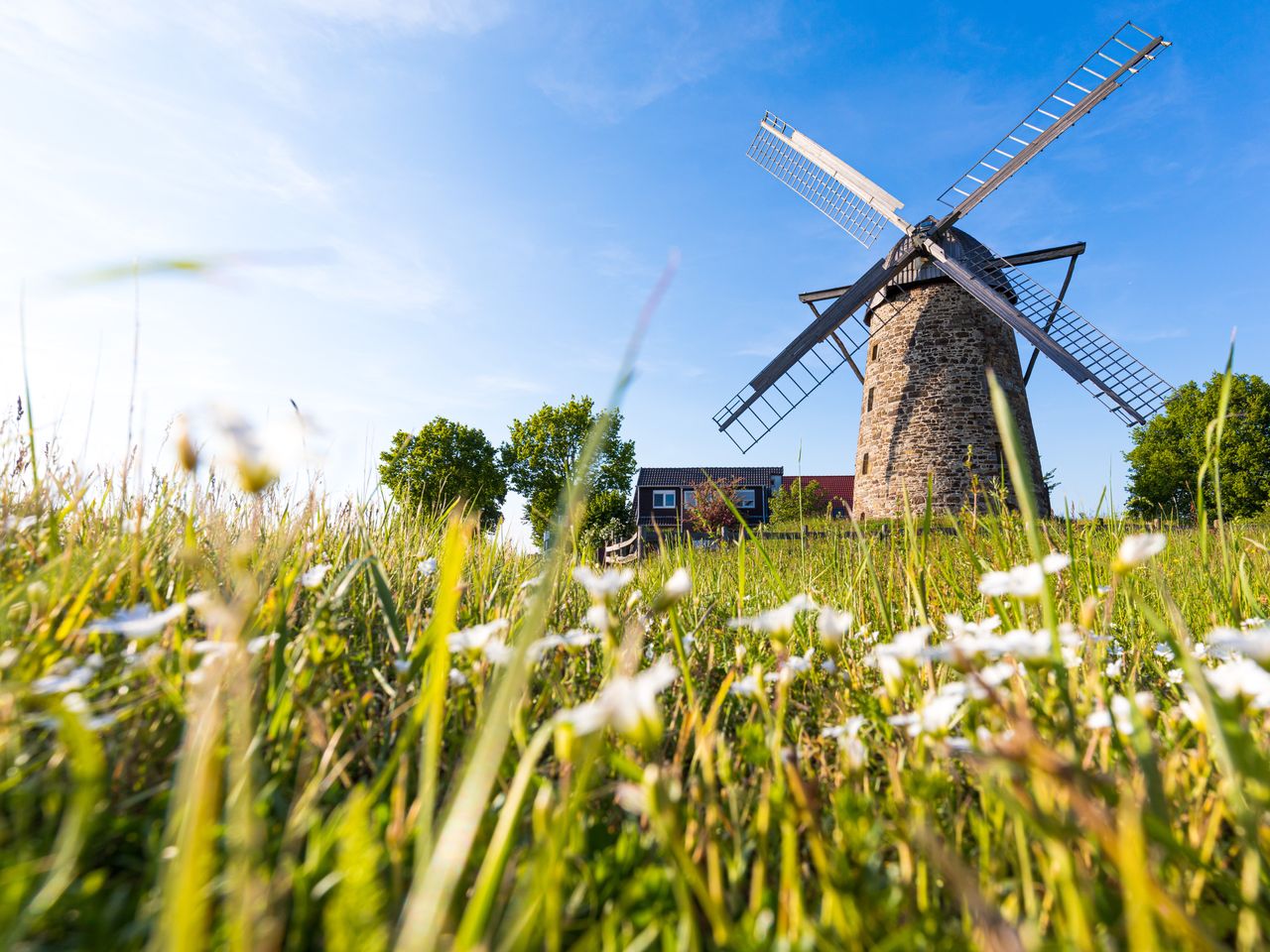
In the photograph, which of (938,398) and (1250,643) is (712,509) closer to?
(938,398)

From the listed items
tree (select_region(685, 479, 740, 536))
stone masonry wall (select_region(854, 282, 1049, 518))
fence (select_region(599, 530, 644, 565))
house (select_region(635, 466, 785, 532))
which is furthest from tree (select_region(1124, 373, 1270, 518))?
fence (select_region(599, 530, 644, 565))

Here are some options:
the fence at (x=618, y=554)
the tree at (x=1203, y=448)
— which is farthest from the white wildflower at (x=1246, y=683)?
the tree at (x=1203, y=448)

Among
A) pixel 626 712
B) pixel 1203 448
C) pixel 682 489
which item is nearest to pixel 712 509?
pixel 626 712

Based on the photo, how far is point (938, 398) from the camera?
49.9 ft

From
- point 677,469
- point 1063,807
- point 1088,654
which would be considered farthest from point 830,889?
point 677,469

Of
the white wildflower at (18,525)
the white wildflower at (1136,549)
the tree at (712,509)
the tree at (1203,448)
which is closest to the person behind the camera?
the white wildflower at (1136,549)

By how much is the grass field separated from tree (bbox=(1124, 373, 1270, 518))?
2853cm

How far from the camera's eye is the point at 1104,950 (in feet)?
2.21

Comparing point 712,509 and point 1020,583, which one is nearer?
point 1020,583

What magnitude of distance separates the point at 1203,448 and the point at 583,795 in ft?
101

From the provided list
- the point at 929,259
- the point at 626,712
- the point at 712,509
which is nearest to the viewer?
the point at 626,712

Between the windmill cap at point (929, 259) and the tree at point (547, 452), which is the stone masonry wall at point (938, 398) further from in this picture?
the tree at point (547, 452)

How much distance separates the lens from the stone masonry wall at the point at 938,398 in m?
15.0

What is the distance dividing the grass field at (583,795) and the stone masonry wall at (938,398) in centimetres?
1431
